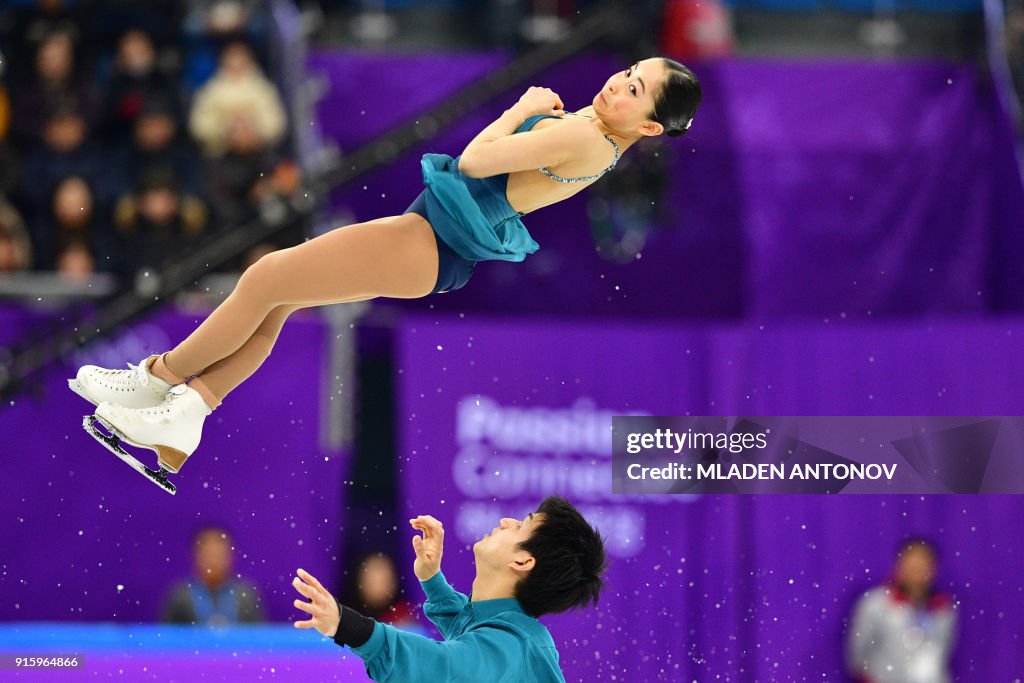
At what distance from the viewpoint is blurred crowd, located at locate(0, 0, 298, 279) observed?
25.0 feet

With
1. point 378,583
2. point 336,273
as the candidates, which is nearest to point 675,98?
point 336,273

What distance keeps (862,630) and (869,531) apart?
48 centimetres

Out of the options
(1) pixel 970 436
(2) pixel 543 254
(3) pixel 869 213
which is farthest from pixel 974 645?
(2) pixel 543 254

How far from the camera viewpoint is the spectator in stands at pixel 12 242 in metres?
7.61

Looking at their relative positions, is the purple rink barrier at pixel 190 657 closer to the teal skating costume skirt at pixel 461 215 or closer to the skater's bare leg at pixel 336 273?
the skater's bare leg at pixel 336 273

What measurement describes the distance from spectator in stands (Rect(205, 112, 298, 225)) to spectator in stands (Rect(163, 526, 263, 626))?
1697 millimetres

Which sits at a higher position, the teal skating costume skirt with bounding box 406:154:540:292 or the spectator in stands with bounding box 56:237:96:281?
the teal skating costume skirt with bounding box 406:154:540:292

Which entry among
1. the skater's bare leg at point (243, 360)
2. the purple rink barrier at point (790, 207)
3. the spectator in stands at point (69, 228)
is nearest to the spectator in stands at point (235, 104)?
the purple rink barrier at point (790, 207)

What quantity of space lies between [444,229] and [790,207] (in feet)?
13.1

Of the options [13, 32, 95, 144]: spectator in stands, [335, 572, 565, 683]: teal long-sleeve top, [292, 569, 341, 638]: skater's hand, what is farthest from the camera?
[13, 32, 95, 144]: spectator in stands

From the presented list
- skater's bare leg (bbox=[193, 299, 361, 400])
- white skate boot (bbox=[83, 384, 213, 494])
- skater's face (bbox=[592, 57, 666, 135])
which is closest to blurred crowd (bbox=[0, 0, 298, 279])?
skater's bare leg (bbox=[193, 299, 361, 400])

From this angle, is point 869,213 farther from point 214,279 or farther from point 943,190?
point 214,279

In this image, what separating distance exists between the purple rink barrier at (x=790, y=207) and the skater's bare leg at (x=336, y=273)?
328cm

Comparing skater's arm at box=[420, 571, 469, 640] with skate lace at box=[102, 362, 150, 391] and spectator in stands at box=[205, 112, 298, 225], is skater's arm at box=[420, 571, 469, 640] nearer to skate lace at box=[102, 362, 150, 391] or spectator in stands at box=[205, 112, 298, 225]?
skate lace at box=[102, 362, 150, 391]
